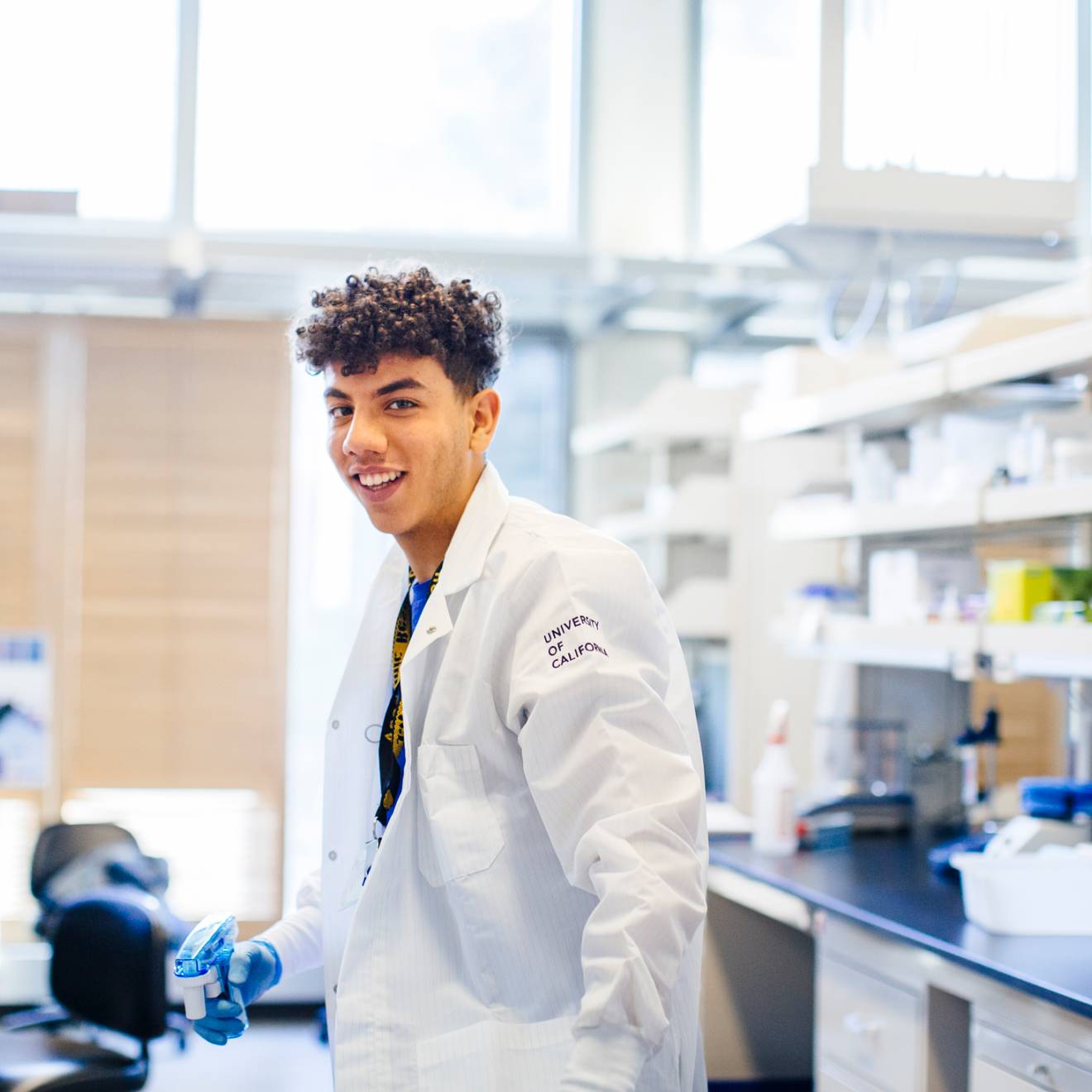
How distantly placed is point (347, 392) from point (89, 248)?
3.34m

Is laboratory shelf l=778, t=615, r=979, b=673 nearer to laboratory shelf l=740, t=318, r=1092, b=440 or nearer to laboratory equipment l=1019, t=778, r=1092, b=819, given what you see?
laboratory equipment l=1019, t=778, r=1092, b=819

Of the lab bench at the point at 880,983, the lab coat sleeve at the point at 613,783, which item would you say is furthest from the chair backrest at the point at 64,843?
the lab coat sleeve at the point at 613,783

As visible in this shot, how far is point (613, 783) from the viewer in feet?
4.40

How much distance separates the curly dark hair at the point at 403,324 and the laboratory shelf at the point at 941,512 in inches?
51.1

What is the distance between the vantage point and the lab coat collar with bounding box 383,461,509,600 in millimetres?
1535

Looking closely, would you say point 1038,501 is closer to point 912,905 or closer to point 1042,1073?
point 912,905

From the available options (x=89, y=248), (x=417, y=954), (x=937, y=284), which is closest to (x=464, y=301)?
(x=417, y=954)

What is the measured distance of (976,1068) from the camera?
2.17 m

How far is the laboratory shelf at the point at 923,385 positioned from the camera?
2.51 metres

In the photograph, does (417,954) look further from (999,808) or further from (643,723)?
(999,808)

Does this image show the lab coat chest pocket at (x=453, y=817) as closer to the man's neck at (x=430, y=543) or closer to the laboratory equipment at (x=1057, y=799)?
the man's neck at (x=430, y=543)

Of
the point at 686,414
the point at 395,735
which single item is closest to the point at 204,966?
the point at 395,735

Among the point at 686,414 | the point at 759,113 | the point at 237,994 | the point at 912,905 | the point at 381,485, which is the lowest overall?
the point at 912,905

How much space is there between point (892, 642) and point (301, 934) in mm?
1740
